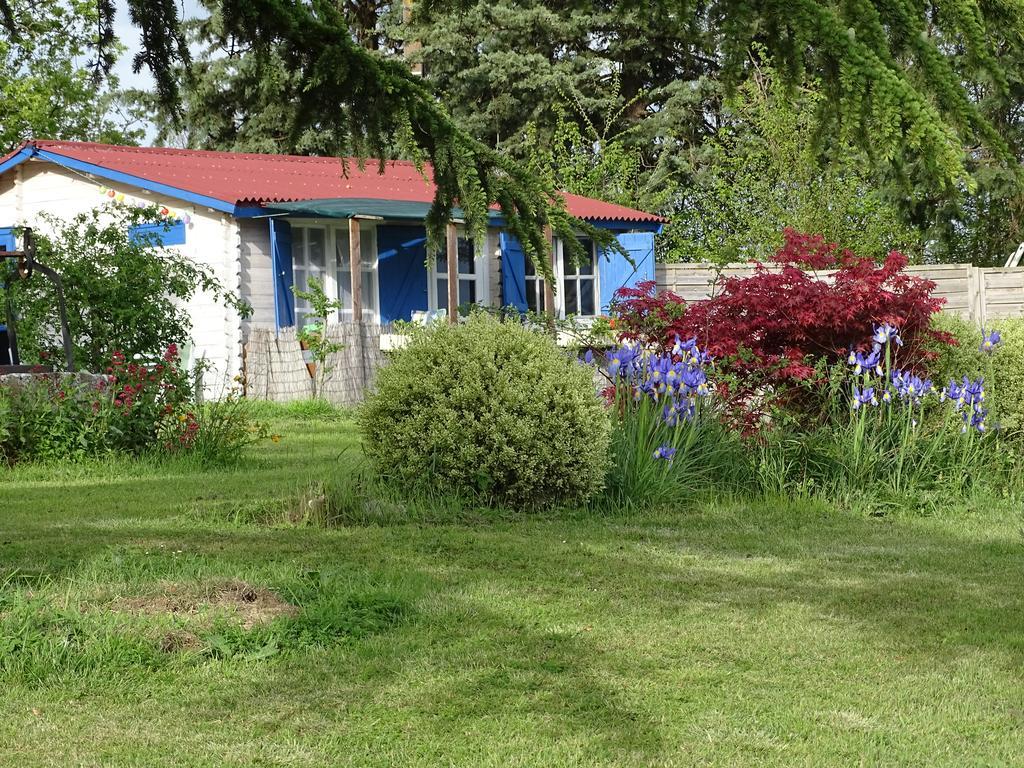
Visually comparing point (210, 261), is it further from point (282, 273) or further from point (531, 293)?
point (531, 293)

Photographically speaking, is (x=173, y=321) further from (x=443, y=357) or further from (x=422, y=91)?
(x=422, y=91)

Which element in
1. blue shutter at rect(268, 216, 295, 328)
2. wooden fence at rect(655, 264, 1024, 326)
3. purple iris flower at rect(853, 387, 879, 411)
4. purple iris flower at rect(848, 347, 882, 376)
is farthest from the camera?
blue shutter at rect(268, 216, 295, 328)

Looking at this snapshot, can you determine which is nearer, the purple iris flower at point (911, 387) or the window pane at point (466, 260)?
the purple iris flower at point (911, 387)

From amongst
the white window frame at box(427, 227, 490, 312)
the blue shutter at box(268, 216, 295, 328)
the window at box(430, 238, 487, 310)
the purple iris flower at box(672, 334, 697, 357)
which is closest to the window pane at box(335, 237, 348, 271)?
the blue shutter at box(268, 216, 295, 328)

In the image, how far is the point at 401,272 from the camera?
858 inches

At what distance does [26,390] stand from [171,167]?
1173 centimetres

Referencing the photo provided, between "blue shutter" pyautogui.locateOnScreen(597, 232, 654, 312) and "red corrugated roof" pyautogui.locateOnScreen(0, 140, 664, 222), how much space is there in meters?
0.73

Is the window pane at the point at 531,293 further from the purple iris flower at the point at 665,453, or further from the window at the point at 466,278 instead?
the purple iris flower at the point at 665,453

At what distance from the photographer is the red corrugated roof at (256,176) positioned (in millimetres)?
19547

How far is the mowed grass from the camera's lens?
3951 mm

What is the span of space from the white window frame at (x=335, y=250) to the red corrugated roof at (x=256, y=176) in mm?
493

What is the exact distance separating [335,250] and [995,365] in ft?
43.2

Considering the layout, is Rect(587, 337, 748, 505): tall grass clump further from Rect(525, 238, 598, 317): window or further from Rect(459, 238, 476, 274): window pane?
Rect(525, 238, 598, 317): window

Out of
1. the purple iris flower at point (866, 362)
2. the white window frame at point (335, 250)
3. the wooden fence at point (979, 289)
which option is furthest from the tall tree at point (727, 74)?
the white window frame at point (335, 250)
